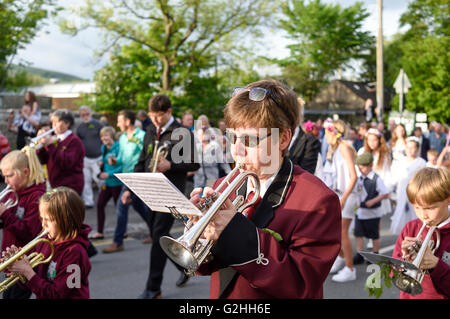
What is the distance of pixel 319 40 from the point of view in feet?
146

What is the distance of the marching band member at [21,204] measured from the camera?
3.59 meters

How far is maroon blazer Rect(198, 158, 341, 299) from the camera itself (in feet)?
5.74

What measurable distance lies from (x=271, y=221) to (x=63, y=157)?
500 cm

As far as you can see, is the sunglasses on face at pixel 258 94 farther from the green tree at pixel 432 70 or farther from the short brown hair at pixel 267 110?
the green tree at pixel 432 70

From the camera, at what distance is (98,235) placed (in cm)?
753

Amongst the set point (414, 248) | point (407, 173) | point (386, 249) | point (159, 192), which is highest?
point (159, 192)

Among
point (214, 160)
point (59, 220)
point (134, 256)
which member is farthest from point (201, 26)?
point (59, 220)

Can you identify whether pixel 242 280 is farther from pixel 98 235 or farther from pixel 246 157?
pixel 98 235

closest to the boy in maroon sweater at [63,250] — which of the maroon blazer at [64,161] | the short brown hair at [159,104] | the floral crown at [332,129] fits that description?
the short brown hair at [159,104]

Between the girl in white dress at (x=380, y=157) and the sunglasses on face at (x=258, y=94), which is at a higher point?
the sunglasses on face at (x=258, y=94)

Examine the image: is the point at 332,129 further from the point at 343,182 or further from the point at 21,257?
the point at 21,257

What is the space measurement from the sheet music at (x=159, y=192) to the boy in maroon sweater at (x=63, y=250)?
4.62 feet

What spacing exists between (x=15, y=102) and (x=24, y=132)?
417 cm

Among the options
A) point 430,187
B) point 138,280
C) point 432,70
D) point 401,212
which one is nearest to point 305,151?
point 430,187
